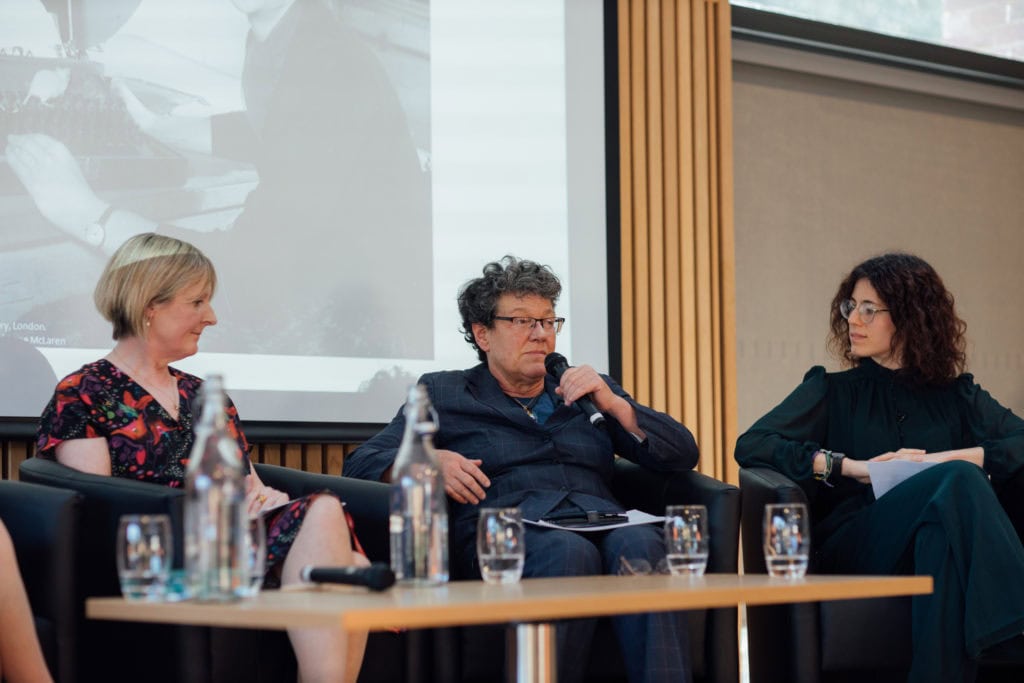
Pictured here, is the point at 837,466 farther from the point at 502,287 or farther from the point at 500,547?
the point at 500,547

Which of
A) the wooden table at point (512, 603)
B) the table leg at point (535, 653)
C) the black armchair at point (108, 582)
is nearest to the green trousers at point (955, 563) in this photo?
the wooden table at point (512, 603)

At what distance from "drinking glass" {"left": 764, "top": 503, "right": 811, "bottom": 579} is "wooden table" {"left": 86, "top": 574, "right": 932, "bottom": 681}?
0.15 ft

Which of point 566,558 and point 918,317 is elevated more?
point 918,317

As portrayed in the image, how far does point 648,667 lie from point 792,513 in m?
0.65

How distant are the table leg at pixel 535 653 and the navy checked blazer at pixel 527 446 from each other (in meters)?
1.18

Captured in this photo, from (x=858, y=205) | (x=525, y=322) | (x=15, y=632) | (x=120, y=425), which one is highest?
(x=858, y=205)

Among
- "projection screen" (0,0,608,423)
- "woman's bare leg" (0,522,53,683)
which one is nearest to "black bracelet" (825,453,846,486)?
"projection screen" (0,0,608,423)

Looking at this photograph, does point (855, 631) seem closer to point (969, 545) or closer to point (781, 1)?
point (969, 545)

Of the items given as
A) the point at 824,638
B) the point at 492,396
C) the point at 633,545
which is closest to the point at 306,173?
the point at 492,396

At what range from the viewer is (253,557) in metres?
1.65

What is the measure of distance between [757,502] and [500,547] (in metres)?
1.26

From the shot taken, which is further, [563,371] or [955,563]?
[563,371]

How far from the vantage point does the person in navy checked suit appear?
289 cm

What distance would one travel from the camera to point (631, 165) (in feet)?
14.8
